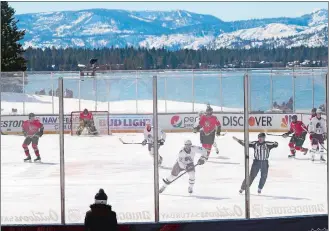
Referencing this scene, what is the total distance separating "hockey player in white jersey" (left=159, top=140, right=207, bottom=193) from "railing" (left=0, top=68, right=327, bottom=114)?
1.83ft

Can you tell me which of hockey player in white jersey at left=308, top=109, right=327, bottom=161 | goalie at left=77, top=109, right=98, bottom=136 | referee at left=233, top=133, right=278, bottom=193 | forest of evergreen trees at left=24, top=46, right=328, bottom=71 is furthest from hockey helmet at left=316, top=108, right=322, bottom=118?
forest of evergreen trees at left=24, top=46, right=328, bottom=71

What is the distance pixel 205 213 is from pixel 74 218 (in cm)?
110

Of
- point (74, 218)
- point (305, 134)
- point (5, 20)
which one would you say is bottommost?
point (74, 218)

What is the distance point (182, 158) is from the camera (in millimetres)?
8414

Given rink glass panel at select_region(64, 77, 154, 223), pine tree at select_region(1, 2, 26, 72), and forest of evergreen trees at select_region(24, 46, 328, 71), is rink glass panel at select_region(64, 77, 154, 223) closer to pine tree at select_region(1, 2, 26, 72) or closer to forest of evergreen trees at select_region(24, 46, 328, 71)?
pine tree at select_region(1, 2, 26, 72)

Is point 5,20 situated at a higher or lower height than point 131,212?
higher

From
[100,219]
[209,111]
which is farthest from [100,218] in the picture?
[209,111]

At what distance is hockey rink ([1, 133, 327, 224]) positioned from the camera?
26.2 feet

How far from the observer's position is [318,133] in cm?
857

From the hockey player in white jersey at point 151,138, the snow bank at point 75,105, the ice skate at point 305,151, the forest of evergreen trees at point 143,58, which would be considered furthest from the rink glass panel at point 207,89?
the forest of evergreen trees at point 143,58

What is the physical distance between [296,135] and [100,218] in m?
3.34

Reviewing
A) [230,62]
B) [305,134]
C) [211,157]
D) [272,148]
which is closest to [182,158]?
[211,157]

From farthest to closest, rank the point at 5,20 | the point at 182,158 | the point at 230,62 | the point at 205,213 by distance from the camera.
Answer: the point at 230,62 → the point at 5,20 → the point at 182,158 → the point at 205,213

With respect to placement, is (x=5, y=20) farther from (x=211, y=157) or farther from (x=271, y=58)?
(x=271, y=58)
